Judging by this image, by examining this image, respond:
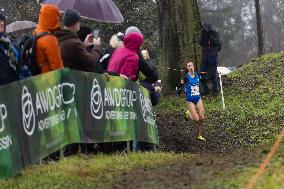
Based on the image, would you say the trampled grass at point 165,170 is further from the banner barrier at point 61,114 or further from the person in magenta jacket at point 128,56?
the person in magenta jacket at point 128,56

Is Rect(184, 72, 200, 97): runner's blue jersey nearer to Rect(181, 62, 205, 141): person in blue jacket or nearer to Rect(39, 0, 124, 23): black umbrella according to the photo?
Rect(181, 62, 205, 141): person in blue jacket

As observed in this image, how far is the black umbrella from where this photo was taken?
12586 millimetres

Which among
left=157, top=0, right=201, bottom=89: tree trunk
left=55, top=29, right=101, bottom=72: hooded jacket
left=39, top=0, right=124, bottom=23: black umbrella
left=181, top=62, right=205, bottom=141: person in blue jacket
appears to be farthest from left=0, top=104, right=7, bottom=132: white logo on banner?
left=157, top=0, right=201, bottom=89: tree trunk

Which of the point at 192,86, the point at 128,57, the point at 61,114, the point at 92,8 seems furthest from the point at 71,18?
the point at 192,86

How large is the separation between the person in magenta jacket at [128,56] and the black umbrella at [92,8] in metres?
1.66

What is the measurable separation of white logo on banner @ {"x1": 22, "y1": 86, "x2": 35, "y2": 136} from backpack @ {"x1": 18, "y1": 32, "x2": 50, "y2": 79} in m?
1.17

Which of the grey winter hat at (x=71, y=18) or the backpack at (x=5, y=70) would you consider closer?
the backpack at (x=5, y=70)

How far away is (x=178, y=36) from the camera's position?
67.3 feet

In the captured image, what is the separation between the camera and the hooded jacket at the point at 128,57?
11344mm

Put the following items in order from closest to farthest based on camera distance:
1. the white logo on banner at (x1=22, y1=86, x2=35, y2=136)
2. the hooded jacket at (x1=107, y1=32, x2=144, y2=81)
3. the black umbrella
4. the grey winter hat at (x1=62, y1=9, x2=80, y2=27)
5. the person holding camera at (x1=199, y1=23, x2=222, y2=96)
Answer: the white logo on banner at (x1=22, y1=86, x2=35, y2=136) < the grey winter hat at (x1=62, y1=9, x2=80, y2=27) < the hooded jacket at (x1=107, y1=32, x2=144, y2=81) < the black umbrella < the person holding camera at (x1=199, y1=23, x2=222, y2=96)

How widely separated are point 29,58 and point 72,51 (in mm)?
735

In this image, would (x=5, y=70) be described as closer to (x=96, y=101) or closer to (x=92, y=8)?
(x=96, y=101)

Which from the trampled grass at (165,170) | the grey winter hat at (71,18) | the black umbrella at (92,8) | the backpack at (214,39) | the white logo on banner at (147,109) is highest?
the black umbrella at (92,8)

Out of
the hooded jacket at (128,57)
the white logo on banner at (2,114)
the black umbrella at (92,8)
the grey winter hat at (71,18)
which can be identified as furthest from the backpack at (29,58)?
the black umbrella at (92,8)
